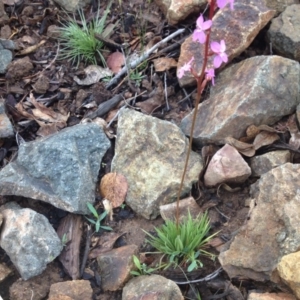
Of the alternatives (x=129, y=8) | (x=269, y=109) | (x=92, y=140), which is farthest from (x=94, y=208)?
(x=129, y=8)

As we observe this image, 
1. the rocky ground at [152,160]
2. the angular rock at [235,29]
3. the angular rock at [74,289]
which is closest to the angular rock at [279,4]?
the rocky ground at [152,160]

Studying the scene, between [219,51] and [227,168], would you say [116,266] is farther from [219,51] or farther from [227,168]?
[219,51]

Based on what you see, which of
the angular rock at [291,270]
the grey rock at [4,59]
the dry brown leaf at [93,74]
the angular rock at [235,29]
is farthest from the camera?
the grey rock at [4,59]

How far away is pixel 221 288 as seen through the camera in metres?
2.53

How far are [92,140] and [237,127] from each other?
786 mm

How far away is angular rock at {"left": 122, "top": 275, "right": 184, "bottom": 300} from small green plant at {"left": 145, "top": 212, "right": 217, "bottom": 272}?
0.50ft

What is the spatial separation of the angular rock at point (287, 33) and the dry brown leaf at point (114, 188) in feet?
3.97

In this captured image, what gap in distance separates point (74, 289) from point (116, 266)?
221mm

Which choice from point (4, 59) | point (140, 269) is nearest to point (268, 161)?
point (140, 269)

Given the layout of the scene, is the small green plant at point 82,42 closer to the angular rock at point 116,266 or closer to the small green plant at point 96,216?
the small green plant at point 96,216

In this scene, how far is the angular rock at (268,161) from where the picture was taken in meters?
2.82

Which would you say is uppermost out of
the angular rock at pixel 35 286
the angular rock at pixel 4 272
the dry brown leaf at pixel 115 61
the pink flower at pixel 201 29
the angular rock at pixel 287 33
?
the pink flower at pixel 201 29

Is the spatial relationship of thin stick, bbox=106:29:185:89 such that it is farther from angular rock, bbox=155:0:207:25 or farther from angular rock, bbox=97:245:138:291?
angular rock, bbox=97:245:138:291

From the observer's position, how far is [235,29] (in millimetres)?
3189
